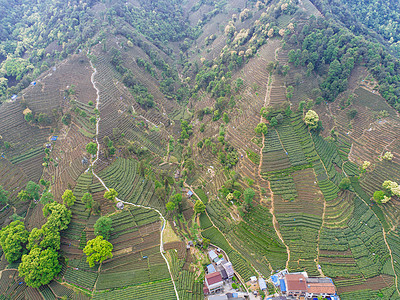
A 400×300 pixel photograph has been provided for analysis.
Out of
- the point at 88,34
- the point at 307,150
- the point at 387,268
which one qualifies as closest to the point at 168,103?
the point at 88,34

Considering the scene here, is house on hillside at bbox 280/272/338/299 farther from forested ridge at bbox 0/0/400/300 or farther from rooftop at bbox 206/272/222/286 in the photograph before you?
rooftop at bbox 206/272/222/286

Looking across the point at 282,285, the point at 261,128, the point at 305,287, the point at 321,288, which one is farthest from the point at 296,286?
the point at 261,128

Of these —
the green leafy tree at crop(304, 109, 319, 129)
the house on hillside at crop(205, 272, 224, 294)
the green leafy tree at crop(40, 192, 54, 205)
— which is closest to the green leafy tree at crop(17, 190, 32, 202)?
the green leafy tree at crop(40, 192, 54, 205)

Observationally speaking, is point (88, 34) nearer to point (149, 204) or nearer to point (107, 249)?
point (149, 204)

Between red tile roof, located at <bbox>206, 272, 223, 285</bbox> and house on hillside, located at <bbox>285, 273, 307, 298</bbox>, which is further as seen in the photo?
red tile roof, located at <bbox>206, 272, 223, 285</bbox>

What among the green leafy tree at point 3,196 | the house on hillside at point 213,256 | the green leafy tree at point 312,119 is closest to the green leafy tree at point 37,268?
the green leafy tree at point 3,196

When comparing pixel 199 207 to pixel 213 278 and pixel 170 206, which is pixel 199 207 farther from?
pixel 213 278
